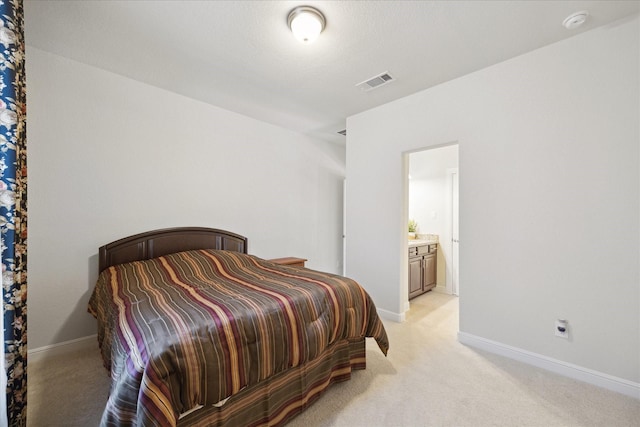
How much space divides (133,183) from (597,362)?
436 centimetres

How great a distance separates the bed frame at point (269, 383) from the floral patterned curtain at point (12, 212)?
0.94 meters

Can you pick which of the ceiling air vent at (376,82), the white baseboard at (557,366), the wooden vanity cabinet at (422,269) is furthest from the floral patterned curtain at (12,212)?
the wooden vanity cabinet at (422,269)

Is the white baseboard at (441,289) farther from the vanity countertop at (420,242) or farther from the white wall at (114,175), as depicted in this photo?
the white wall at (114,175)

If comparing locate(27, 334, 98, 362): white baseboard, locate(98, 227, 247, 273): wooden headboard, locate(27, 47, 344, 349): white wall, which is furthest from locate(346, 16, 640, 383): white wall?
locate(27, 334, 98, 362): white baseboard

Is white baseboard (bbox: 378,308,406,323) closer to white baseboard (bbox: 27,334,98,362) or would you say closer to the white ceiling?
the white ceiling

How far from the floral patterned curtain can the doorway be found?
13.4 feet

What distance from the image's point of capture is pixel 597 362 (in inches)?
78.1

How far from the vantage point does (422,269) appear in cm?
401

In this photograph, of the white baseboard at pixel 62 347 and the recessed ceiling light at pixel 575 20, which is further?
the white baseboard at pixel 62 347

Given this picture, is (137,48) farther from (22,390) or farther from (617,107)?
(617,107)

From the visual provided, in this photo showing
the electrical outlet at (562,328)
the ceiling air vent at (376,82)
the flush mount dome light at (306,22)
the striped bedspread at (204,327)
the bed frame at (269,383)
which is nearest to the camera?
the striped bedspread at (204,327)

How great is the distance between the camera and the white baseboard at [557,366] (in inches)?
73.9

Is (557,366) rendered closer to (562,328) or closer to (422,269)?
(562,328)

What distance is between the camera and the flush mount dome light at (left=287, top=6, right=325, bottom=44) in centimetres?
182
